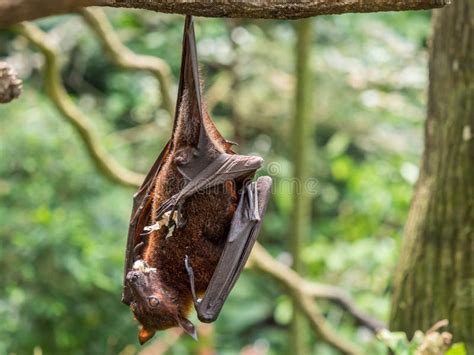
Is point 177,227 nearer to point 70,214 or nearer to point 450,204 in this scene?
point 450,204

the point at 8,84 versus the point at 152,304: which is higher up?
the point at 8,84

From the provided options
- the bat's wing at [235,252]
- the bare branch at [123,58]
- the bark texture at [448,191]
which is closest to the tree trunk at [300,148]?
the bare branch at [123,58]

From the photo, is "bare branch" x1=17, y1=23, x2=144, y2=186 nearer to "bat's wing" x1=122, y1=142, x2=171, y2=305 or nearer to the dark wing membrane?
"bat's wing" x1=122, y1=142, x2=171, y2=305

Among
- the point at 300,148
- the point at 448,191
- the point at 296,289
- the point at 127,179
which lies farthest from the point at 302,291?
the point at 448,191

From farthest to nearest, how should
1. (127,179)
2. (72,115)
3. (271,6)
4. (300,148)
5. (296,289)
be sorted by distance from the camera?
(300,148) < (296,289) < (127,179) < (72,115) < (271,6)

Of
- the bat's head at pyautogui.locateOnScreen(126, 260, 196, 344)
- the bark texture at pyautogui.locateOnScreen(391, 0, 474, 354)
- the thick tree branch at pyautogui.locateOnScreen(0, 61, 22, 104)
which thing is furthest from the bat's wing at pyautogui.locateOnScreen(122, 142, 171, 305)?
the bark texture at pyautogui.locateOnScreen(391, 0, 474, 354)

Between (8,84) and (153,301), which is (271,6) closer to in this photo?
(8,84)

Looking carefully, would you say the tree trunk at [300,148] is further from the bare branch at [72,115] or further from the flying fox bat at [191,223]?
the flying fox bat at [191,223]

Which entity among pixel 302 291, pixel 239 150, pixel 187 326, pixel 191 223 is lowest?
pixel 302 291

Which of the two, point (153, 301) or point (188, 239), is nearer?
point (153, 301)
